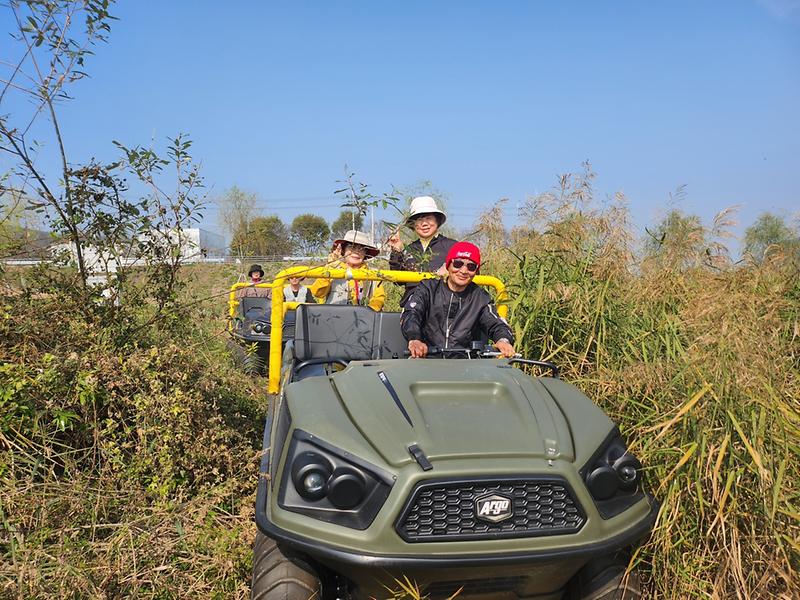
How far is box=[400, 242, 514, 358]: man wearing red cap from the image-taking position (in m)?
3.94

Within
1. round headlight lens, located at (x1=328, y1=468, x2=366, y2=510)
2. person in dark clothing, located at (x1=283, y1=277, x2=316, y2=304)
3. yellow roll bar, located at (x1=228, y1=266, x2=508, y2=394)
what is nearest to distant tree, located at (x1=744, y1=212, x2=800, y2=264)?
yellow roll bar, located at (x1=228, y1=266, x2=508, y2=394)

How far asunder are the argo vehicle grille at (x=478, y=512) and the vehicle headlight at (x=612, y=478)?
18 cm

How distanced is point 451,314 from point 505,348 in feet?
1.57

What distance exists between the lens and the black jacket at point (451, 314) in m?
3.98

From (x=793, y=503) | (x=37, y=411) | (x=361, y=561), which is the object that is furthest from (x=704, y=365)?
(x=37, y=411)

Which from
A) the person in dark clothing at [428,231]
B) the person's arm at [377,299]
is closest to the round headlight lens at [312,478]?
the person in dark clothing at [428,231]

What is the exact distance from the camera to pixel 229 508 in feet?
11.7

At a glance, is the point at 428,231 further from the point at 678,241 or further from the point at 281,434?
the point at 281,434

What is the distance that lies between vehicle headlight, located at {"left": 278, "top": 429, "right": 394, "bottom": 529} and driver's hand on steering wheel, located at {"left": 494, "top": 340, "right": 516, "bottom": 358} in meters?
→ 1.45

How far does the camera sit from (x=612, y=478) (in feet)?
7.95

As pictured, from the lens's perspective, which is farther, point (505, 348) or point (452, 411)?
point (505, 348)

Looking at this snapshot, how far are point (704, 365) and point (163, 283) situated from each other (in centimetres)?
329

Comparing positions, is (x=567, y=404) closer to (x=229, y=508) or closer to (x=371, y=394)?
(x=371, y=394)

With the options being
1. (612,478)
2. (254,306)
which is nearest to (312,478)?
(612,478)
